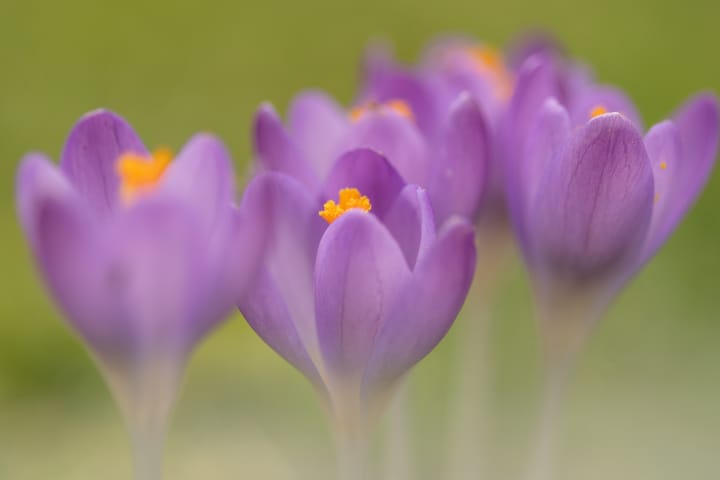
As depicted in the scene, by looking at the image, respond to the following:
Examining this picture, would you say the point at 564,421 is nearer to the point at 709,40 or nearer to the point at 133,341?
the point at 133,341

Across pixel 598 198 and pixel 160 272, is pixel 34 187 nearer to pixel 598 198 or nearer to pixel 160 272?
pixel 160 272

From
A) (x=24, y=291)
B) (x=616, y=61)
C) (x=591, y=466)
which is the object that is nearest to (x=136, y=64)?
(x=24, y=291)

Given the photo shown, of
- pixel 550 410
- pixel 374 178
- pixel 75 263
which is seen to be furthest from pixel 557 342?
pixel 75 263

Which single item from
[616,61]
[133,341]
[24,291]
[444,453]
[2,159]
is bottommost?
[133,341]

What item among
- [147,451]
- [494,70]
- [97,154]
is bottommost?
[147,451]

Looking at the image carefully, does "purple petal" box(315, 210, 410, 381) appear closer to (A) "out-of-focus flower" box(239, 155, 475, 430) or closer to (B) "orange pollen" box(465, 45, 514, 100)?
(A) "out-of-focus flower" box(239, 155, 475, 430)

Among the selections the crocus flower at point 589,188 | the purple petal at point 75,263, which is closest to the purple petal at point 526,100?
the crocus flower at point 589,188
